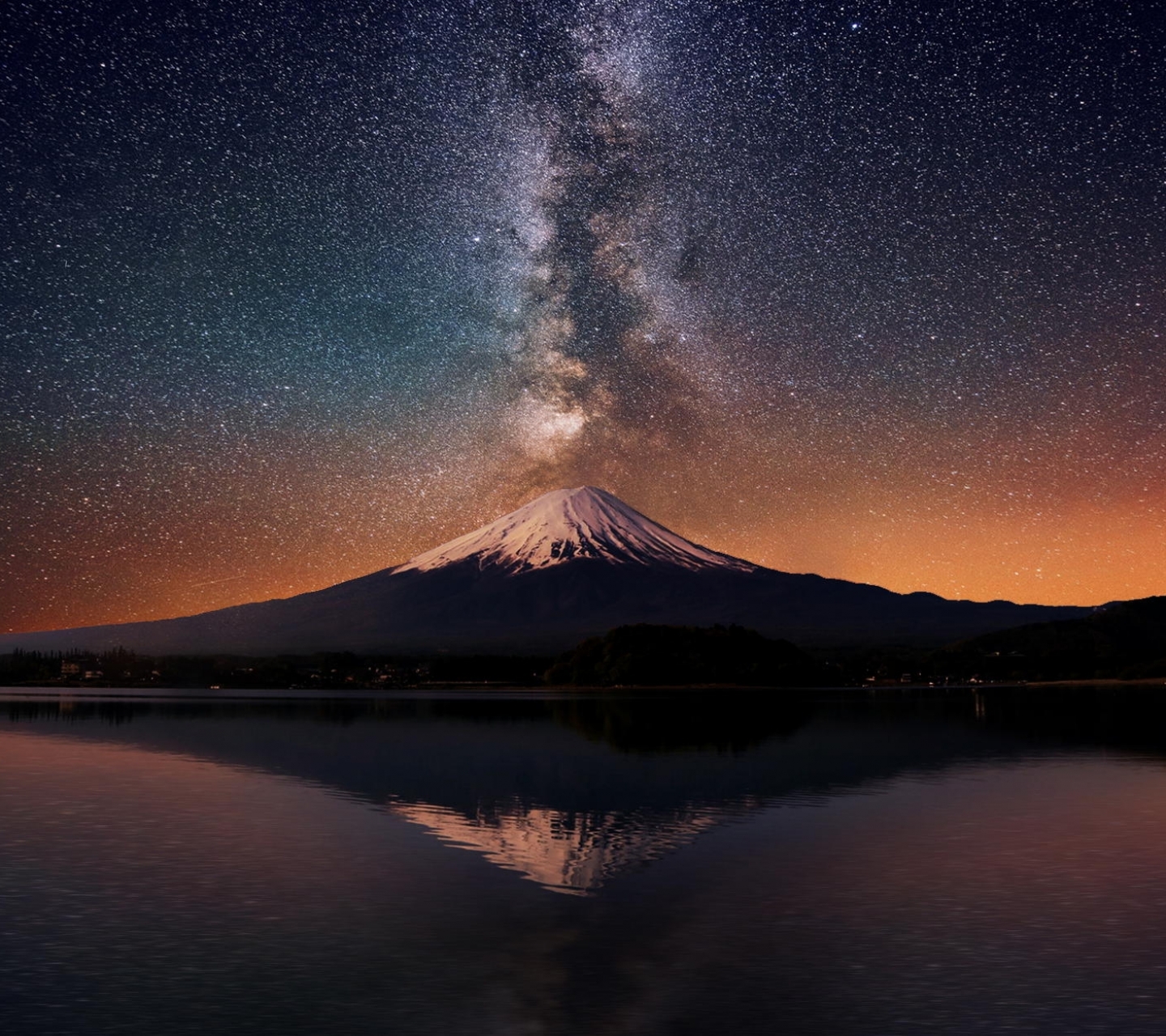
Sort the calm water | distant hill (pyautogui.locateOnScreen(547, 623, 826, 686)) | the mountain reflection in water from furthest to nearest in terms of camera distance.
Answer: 1. distant hill (pyautogui.locateOnScreen(547, 623, 826, 686))
2. the mountain reflection in water
3. the calm water

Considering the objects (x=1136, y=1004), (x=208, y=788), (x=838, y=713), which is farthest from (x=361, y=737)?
(x=1136, y=1004)

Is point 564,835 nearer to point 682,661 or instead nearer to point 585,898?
point 585,898

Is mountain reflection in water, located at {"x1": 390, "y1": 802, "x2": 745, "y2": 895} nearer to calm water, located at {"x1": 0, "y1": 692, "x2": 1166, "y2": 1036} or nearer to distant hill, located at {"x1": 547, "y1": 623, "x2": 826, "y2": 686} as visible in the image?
calm water, located at {"x1": 0, "y1": 692, "x2": 1166, "y2": 1036}

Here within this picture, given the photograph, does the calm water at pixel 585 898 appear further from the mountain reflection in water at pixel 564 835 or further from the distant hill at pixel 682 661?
the distant hill at pixel 682 661

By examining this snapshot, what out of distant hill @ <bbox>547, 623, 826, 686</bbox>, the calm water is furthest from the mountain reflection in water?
distant hill @ <bbox>547, 623, 826, 686</bbox>

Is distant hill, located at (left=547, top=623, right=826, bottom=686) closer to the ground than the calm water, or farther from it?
farther from it

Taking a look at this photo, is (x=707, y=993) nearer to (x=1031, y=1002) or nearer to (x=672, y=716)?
(x=1031, y=1002)

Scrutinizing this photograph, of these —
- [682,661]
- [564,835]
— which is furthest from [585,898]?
[682,661]
